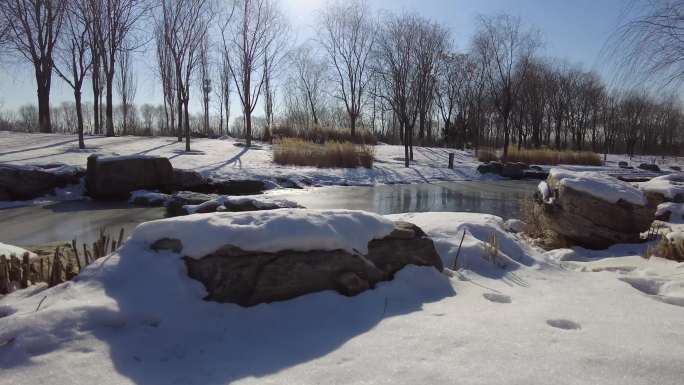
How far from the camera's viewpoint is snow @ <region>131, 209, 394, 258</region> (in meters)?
2.54

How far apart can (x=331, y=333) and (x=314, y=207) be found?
24.5 ft

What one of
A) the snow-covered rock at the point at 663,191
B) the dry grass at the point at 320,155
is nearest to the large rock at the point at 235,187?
the dry grass at the point at 320,155

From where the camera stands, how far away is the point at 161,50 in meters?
25.0

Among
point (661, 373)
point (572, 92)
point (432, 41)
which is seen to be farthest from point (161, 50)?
point (572, 92)

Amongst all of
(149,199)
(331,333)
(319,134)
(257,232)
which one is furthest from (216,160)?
(331,333)

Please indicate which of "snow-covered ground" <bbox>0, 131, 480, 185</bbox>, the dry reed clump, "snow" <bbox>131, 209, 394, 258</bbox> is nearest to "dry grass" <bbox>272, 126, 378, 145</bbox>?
"snow-covered ground" <bbox>0, 131, 480, 185</bbox>

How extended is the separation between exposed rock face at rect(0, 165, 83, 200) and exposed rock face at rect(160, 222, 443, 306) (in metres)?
9.10

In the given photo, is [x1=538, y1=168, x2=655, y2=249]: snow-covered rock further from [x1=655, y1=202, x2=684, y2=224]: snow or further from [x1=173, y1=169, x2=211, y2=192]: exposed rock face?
[x1=173, y1=169, x2=211, y2=192]: exposed rock face

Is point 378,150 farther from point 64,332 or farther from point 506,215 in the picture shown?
point 64,332

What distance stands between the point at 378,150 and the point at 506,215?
15.8 m

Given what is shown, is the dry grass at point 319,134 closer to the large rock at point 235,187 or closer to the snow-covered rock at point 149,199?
the large rock at point 235,187

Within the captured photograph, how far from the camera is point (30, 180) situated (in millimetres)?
9766

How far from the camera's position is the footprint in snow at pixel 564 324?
2201 mm

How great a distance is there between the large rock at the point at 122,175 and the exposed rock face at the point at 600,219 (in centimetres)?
910
